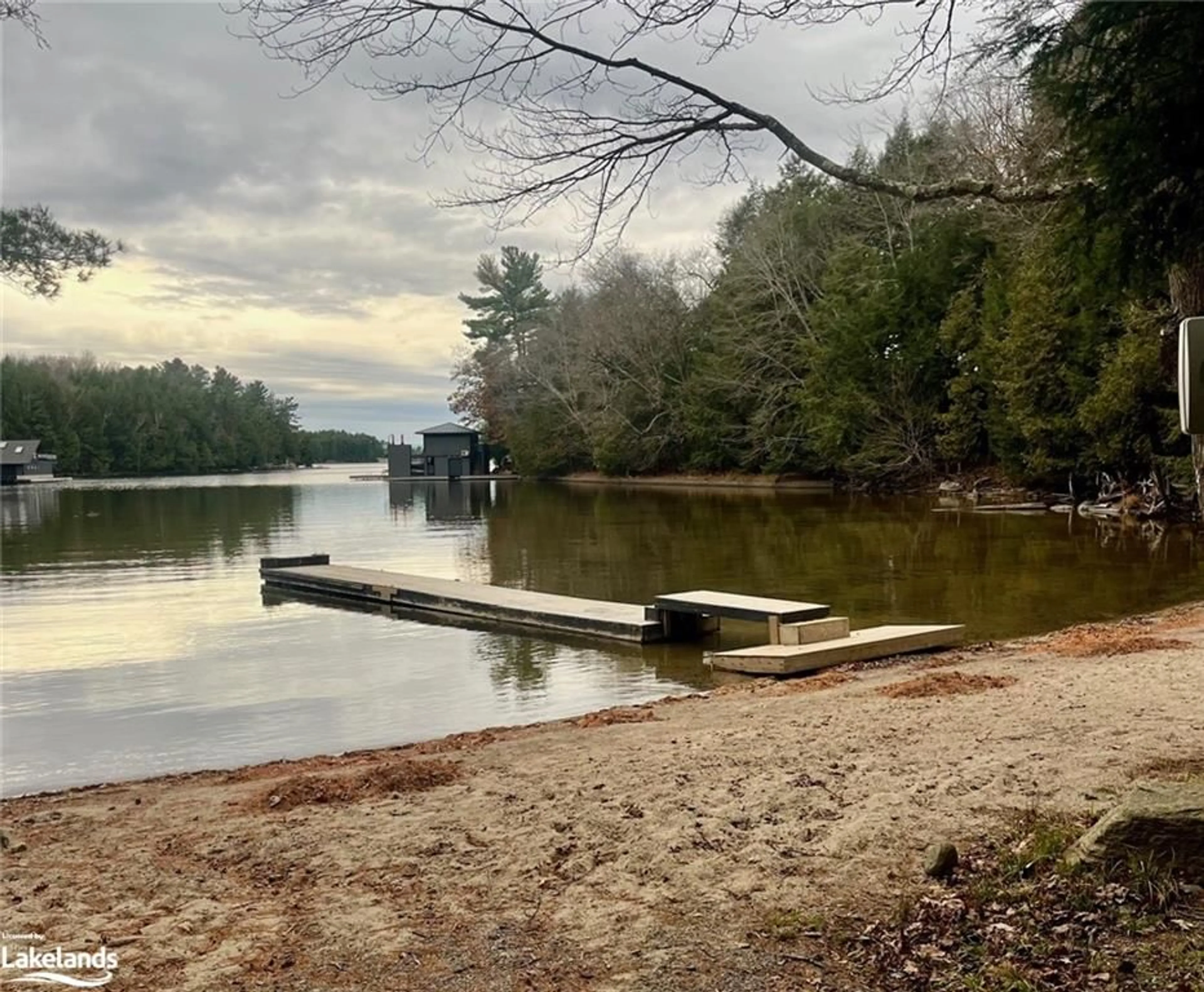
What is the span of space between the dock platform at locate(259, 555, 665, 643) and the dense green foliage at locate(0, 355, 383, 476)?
2485 inches

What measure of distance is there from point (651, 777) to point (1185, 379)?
10.0 ft

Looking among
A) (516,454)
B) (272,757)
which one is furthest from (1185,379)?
(516,454)

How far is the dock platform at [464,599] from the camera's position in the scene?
1109cm

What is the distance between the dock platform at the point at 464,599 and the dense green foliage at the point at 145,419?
6312cm

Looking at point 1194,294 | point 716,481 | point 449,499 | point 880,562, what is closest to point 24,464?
point 449,499

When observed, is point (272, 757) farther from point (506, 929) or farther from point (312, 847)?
point (506, 929)

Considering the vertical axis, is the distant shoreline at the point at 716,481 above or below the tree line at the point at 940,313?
below

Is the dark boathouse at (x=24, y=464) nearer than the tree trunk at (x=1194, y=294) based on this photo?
No

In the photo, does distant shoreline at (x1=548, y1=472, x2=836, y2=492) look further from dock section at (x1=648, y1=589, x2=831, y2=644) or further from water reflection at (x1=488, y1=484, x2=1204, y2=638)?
dock section at (x1=648, y1=589, x2=831, y2=644)

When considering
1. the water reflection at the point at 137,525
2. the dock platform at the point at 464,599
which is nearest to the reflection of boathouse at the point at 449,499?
the water reflection at the point at 137,525

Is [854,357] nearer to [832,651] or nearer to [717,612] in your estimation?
[717,612]

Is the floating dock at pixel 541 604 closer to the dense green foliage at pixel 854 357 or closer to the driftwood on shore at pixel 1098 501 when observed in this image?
the dense green foliage at pixel 854 357

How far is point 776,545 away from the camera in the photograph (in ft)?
63.6

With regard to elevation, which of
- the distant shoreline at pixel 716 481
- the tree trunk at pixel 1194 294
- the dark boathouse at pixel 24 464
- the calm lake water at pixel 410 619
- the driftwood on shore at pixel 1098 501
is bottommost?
the calm lake water at pixel 410 619
